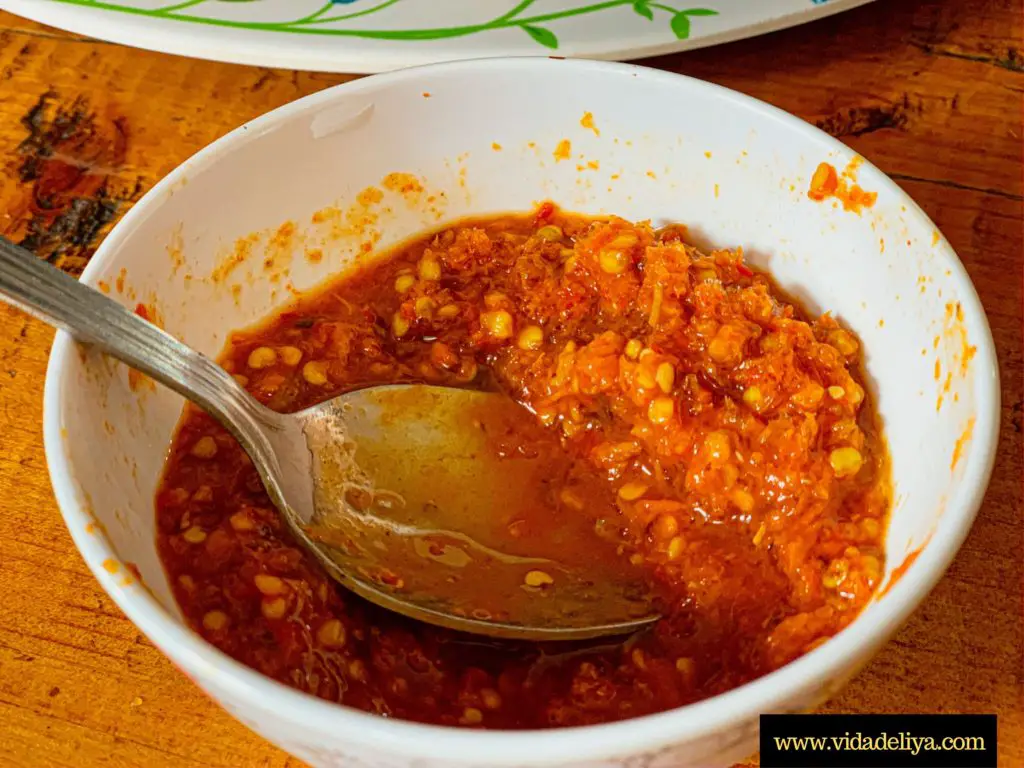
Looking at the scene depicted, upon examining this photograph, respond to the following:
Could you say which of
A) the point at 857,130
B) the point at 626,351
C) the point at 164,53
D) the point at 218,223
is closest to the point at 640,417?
the point at 626,351

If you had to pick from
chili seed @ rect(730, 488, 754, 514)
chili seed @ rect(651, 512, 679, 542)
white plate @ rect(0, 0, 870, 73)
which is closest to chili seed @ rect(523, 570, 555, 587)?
chili seed @ rect(651, 512, 679, 542)

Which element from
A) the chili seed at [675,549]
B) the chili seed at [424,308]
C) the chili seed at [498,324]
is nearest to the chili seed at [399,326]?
the chili seed at [424,308]

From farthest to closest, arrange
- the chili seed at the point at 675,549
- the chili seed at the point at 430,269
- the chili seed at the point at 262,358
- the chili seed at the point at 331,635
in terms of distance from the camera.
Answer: the chili seed at the point at 430,269
the chili seed at the point at 262,358
the chili seed at the point at 675,549
the chili seed at the point at 331,635

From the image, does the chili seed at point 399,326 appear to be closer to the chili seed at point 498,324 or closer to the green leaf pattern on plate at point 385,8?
the chili seed at point 498,324

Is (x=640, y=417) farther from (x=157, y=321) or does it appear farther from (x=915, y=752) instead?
(x=157, y=321)

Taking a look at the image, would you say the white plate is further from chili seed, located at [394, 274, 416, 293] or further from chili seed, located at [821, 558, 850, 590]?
chili seed, located at [821, 558, 850, 590]

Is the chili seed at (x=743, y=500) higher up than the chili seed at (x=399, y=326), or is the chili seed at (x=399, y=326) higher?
the chili seed at (x=399, y=326)
